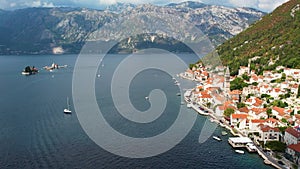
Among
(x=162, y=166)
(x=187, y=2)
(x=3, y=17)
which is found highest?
(x=187, y=2)

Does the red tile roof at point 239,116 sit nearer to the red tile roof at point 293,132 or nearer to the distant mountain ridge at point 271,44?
the red tile roof at point 293,132

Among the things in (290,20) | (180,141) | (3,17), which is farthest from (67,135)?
(3,17)

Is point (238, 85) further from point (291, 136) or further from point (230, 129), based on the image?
point (291, 136)

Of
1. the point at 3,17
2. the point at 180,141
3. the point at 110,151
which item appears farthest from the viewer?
the point at 3,17

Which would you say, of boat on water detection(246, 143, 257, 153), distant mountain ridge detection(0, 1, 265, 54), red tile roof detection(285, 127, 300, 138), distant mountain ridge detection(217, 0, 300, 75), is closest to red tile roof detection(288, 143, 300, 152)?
A: red tile roof detection(285, 127, 300, 138)

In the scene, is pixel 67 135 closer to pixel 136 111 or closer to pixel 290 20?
pixel 136 111

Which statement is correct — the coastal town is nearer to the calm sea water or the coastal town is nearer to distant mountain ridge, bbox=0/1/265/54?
the calm sea water
